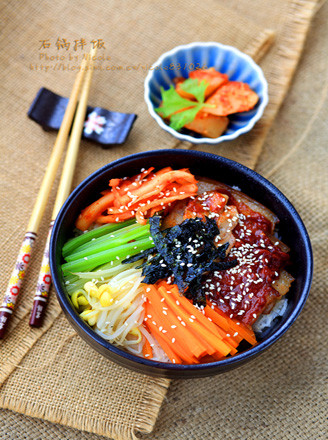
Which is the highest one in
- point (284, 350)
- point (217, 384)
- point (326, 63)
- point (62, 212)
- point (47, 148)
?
point (326, 63)

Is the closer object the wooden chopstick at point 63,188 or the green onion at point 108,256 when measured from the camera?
the green onion at point 108,256

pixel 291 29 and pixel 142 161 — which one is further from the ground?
pixel 291 29

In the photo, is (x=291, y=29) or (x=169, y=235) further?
(x=291, y=29)

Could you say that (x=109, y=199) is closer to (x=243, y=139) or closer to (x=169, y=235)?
(x=169, y=235)

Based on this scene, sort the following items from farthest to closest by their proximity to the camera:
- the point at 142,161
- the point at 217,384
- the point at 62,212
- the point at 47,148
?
the point at 47,148 < the point at 217,384 < the point at 142,161 < the point at 62,212

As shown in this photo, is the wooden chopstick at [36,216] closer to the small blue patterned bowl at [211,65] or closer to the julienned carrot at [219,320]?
the small blue patterned bowl at [211,65]

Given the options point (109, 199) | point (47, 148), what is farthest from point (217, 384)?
point (47, 148)

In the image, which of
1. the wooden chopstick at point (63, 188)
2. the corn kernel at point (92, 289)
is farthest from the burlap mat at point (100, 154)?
the corn kernel at point (92, 289)
